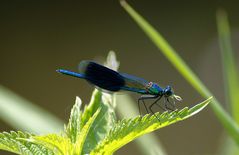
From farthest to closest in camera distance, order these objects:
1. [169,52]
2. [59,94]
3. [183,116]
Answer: [59,94]
[169,52]
[183,116]

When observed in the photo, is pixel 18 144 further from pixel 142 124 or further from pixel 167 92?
pixel 167 92

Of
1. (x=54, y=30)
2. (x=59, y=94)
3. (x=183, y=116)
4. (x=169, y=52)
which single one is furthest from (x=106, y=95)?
(x=54, y=30)

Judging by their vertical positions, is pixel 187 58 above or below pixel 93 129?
above

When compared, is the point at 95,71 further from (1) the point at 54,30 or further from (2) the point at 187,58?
(1) the point at 54,30

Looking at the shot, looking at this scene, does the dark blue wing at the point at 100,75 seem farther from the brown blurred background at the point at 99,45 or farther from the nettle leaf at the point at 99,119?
the brown blurred background at the point at 99,45

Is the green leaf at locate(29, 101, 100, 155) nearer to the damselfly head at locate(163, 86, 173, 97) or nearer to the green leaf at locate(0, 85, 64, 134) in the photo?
the damselfly head at locate(163, 86, 173, 97)

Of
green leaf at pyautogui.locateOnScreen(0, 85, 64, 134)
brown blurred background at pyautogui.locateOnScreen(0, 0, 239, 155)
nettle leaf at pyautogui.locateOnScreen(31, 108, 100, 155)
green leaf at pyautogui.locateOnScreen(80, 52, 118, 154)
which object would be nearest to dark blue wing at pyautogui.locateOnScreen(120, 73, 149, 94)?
green leaf at pyautogui.locateOnScreen(80, 52, 118, 154)

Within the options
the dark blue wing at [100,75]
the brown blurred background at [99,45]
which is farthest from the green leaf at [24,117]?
the brown blurred background at [99,45]
